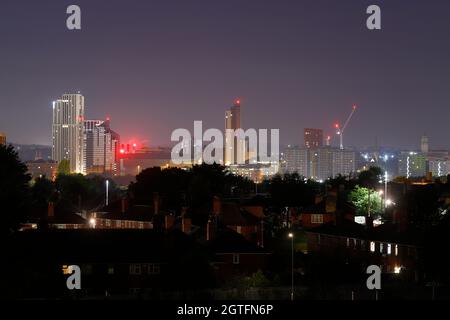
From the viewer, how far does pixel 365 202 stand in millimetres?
74250

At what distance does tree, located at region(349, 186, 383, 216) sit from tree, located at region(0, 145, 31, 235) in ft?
97.5

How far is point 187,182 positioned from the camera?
331 feet

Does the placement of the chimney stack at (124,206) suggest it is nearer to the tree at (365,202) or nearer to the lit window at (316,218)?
the lit window at (316,218)

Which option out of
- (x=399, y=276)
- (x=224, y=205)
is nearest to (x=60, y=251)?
(x=399, y=276)

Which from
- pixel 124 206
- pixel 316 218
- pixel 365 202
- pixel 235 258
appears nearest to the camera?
pixel 235 258

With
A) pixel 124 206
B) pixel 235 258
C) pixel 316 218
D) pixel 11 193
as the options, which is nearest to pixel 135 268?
pixel 235 258

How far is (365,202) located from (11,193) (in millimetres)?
36306

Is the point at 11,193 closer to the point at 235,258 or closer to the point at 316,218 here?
the point at 235,258

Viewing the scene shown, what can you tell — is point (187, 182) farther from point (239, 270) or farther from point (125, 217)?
point (239, 270)

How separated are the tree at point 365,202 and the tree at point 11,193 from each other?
29730mm

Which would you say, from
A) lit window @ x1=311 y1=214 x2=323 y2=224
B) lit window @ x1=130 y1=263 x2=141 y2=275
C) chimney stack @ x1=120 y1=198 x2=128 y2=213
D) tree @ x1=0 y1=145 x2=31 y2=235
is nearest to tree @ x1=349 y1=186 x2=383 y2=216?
lit window @ x1=311 y1=214 x2=323 y2=224

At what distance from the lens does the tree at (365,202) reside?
73.0 metres

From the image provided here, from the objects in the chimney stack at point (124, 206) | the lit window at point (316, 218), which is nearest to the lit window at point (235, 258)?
the lit window at point (316, 218)
